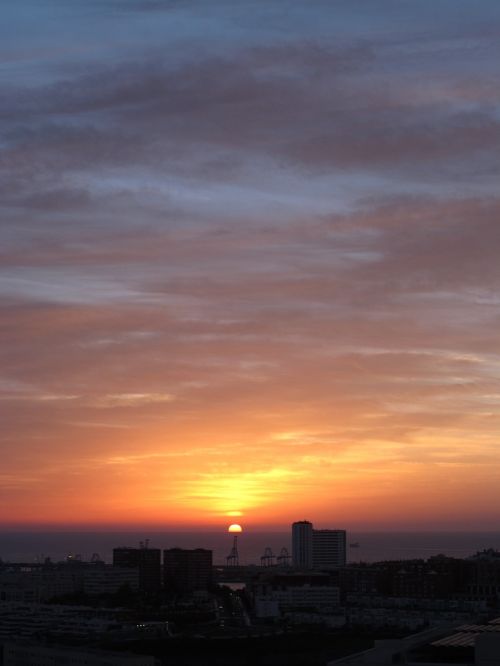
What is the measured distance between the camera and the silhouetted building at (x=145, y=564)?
60.6m

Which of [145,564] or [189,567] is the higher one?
[145,564]

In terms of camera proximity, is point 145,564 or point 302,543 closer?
point 145,564

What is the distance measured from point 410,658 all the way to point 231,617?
106 feet

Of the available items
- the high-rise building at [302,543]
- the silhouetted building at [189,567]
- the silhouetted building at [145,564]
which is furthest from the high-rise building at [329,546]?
the silhouetted building at [145,564]

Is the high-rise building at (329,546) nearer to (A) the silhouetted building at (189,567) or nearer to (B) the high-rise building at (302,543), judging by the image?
(B) the high-rise building at (302,543)

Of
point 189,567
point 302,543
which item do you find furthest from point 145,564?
point 302,543

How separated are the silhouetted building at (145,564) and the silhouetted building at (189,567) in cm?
51

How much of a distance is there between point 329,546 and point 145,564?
74.1 ft

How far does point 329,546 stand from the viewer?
82000 millimetres

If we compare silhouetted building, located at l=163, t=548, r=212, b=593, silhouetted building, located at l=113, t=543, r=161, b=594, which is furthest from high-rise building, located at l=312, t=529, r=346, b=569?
silhouetted building, located at l=113, t=543, r=161, b=594

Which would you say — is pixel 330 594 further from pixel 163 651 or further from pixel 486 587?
pixel 163 651

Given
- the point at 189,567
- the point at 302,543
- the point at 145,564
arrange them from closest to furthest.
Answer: the point at 145,564 → the point at 189,567 → the point at 302,543

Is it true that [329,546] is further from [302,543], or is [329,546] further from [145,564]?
[145,564]

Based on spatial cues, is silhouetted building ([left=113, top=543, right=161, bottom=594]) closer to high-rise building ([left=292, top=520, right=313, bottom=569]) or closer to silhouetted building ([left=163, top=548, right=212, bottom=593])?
silhouetted building ([left=163, top=548, right=212, bottom=593])
